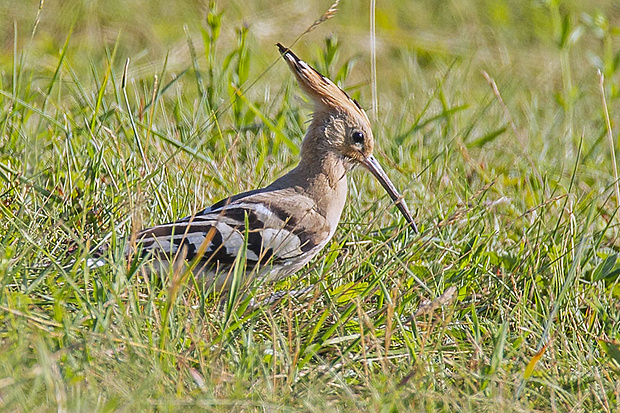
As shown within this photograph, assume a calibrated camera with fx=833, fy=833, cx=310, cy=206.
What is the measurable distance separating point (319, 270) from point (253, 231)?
1.10 feet

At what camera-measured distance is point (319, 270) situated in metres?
2.84

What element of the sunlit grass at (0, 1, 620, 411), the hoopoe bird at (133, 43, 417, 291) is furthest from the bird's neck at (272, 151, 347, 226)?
the sunlit grass at (0, 1, 620, 411)

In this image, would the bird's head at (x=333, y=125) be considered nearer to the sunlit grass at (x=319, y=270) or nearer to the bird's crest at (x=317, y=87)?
the bird's crest at (x=317, y=87)

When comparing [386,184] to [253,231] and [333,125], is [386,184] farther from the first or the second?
[253,231]

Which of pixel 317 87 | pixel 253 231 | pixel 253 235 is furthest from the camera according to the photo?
pixel 317 87

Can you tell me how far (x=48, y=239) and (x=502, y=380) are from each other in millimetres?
1433

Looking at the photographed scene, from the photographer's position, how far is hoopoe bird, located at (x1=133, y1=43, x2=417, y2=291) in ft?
8.46

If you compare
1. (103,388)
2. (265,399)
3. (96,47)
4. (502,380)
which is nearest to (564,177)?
(502,380)

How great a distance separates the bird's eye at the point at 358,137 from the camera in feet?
10.2

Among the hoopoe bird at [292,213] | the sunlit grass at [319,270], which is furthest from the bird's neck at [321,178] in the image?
the sunlit grass at [319,270]

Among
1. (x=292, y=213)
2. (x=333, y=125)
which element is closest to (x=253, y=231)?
(x=292, y=213)

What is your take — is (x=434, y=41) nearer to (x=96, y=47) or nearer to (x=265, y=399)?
(x=96, y=47)

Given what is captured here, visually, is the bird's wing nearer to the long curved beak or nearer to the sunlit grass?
the sunlit grass

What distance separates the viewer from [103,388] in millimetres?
1891
